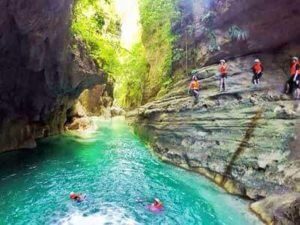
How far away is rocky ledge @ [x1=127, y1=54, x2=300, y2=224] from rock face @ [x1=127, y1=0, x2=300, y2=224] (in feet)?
0.17

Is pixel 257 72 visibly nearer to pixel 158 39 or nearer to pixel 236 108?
pixel 236 108

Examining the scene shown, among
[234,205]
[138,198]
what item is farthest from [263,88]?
[138,198]

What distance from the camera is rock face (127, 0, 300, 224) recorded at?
16312 millimetres

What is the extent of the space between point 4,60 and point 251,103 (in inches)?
564

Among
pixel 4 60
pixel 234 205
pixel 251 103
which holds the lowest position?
pixel 234 205

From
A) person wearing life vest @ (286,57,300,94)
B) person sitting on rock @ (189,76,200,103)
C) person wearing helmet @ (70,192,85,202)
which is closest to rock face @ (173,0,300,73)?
person sitting on rock @ (189,76,200,103)

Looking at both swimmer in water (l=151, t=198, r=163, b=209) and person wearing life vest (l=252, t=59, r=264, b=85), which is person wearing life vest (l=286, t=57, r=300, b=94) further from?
swimmer in water (l=151, t=198, r=163, b=209)

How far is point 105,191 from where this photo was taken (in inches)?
657

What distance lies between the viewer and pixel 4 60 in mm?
21359

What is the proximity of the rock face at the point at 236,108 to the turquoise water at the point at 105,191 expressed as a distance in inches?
51.5

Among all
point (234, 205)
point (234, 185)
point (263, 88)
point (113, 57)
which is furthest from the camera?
point (113, 57)

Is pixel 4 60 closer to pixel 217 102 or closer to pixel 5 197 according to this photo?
pixel 5 197

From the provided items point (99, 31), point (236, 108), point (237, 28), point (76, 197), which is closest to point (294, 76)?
point (236, 108)

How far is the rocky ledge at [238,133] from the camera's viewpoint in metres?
15.6
